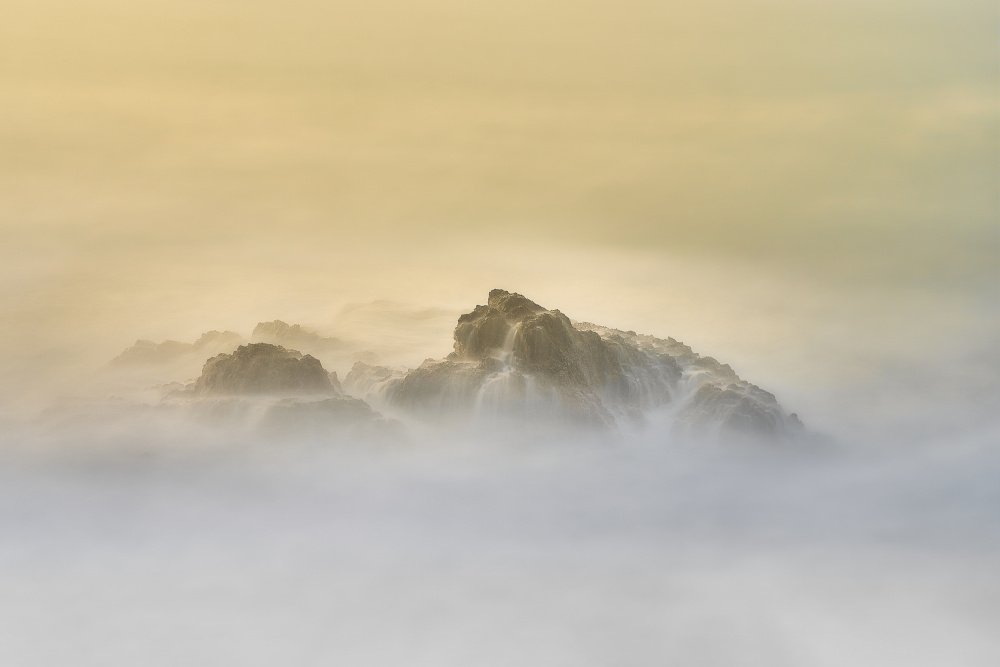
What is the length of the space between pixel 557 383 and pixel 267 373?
12151mm

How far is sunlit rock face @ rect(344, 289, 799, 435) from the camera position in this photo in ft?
144

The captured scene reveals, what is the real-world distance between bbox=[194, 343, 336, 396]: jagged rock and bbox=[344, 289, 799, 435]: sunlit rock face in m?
3.98

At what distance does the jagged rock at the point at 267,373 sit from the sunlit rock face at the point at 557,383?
3.98 m

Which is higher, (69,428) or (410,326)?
(410,326)

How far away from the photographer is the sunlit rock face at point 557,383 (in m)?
44.0

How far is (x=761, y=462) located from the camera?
147 feet

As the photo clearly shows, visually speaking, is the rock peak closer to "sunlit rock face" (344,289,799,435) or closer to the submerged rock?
"sunlit rock face" (344,289,799,435)

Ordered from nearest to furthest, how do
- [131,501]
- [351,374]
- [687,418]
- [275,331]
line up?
1. [131,501]
2. [687,418]
3. [351,374]
4. [275,331]

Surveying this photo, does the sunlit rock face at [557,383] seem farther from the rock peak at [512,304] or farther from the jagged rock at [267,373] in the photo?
the jagged rock at [267,373]

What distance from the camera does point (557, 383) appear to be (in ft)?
144

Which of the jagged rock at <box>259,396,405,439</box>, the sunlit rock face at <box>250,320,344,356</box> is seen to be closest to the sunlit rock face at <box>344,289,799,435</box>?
the jagged rock at <box>259,396,405,439</box>

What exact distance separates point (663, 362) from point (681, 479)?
21.5 feet

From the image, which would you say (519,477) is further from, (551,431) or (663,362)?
(663,362)

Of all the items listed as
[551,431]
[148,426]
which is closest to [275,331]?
[148,426]
